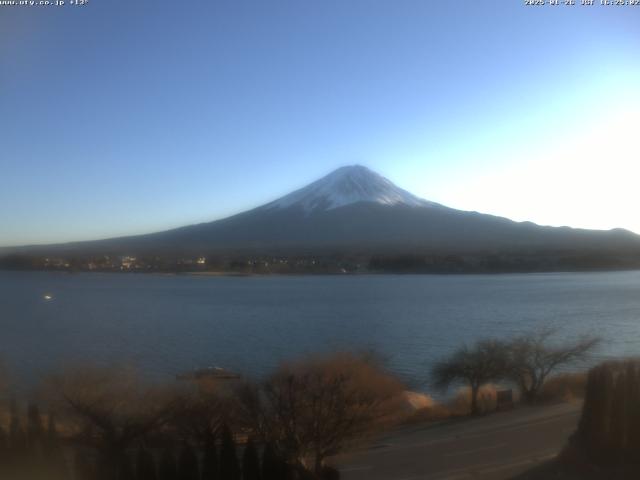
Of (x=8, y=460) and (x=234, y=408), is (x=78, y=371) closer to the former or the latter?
(x=234, y=408)

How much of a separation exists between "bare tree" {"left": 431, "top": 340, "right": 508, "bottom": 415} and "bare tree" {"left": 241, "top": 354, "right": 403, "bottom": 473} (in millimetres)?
3326

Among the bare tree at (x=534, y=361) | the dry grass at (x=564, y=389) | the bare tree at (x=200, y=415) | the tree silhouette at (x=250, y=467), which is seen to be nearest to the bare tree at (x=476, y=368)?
the bare tree at (x=534, y=361)

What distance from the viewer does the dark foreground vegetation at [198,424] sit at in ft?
13.2

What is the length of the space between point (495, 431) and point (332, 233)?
4799cm

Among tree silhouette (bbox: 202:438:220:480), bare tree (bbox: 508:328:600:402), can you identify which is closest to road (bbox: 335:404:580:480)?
bare tree (bbox: 508:328:600:402)

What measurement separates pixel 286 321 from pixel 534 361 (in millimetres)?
9998

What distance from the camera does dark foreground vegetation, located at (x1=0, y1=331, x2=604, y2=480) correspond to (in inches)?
158

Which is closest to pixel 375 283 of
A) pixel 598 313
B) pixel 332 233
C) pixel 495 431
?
pixel 332 233

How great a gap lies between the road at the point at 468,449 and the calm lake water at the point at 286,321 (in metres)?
3.33

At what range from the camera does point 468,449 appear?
20.3ft

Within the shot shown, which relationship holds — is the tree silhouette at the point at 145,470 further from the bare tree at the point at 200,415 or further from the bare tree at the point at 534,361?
the bare tree at the point at 534,361

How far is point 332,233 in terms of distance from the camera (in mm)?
54969

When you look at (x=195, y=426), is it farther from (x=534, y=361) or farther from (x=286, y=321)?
Answer: (x=286, y=321)

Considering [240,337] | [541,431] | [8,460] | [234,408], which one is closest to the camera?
[8,460]
